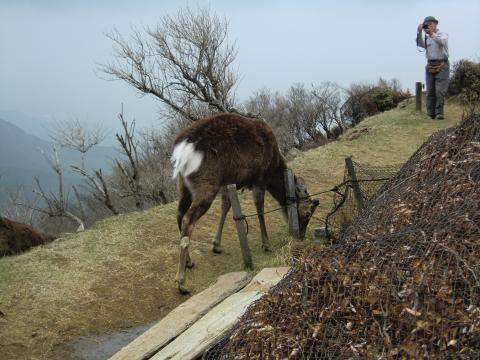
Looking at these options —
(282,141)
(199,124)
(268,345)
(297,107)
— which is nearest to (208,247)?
(199,124)

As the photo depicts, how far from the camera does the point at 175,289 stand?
7746 mm

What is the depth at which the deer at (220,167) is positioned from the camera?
7383 millimetres

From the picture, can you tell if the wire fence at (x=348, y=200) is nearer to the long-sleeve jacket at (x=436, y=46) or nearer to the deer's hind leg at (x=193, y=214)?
the deer's hind leg at (x=193, y=214)

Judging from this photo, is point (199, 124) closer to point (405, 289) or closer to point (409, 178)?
point (409, 178)

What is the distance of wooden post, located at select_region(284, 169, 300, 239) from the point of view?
9.16 meters

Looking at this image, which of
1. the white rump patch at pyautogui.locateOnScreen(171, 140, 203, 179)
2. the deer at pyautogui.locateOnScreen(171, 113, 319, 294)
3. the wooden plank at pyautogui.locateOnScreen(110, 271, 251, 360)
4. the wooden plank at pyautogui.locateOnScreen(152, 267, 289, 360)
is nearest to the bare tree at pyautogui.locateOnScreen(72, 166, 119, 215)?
the deer at pyautogui.locateOnScreen(171, 113, 319, 294)

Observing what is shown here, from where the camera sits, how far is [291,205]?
9172 mm

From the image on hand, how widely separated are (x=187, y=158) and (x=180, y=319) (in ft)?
7.22

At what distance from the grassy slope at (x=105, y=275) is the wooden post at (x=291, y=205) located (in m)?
0.25

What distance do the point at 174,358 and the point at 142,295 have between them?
8.34ft

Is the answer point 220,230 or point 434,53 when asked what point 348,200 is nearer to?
point 220,230

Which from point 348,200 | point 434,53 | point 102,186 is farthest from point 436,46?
point 102,186

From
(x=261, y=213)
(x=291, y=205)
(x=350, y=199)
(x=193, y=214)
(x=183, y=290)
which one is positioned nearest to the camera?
(x=193, y=214)

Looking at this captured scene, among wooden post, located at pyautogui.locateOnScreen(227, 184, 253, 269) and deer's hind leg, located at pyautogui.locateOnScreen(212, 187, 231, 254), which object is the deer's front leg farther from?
wooden post, located at pyautogui.locateOnScreen(227, 184, 253, 269)
